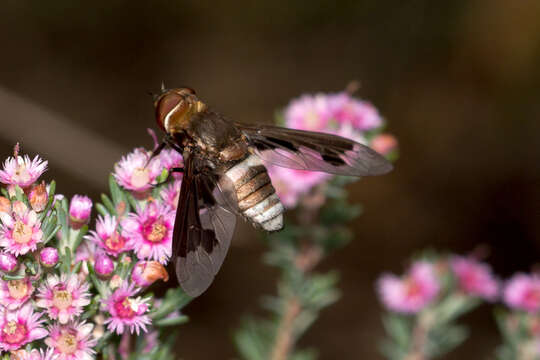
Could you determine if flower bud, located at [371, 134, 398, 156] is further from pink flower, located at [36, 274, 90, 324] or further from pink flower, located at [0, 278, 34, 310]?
pink flower, located at [0, 278, 34, 310]

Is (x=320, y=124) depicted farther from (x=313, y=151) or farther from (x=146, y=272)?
(x=146, y=272)

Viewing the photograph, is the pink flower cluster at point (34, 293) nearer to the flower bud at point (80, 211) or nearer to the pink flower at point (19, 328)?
the pink flower at point (19, 328)

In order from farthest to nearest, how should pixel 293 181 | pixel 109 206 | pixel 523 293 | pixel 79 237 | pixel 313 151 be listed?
pixel 523 293
pixel 293 181
pixel 313 151
pixel 109 206
pixel 79 237

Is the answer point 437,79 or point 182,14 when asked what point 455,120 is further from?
point 182,14

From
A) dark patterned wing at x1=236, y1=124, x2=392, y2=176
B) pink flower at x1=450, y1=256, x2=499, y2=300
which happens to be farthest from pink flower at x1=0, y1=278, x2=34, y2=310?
pink flower at x1=450, y1=256, x2=499, y2=300

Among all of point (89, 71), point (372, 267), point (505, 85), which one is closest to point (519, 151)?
point (505, 85)

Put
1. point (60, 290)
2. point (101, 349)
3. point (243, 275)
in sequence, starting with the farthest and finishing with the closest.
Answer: point (243, 275) → point (101, 349) → point (60, 290)

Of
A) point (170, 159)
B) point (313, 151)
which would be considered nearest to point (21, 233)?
point (170, 159)
